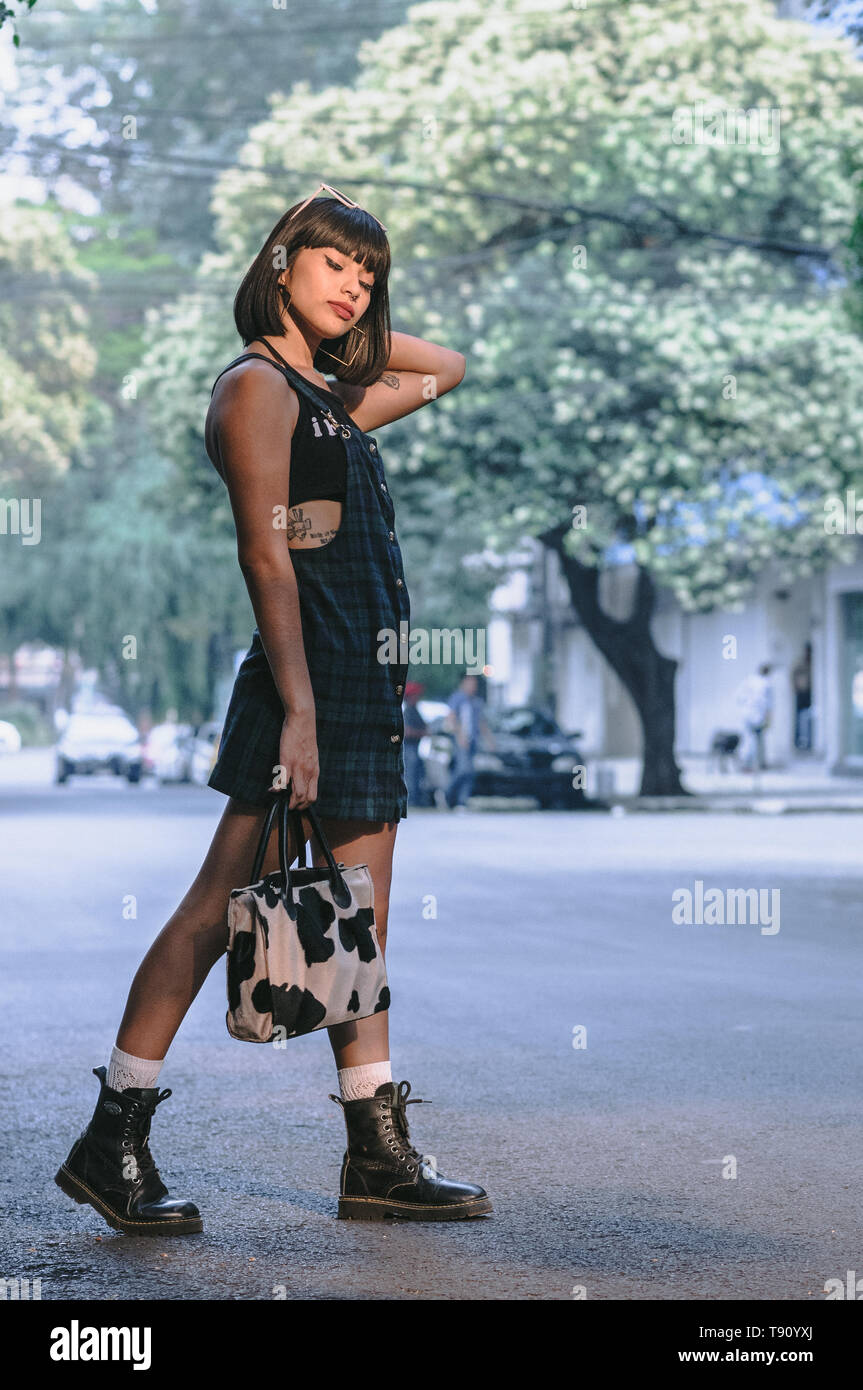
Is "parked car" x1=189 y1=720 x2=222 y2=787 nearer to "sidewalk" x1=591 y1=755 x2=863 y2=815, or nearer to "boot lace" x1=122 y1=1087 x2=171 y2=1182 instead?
"sidewalk" x1=591 y1=755 x2=863 y2=815

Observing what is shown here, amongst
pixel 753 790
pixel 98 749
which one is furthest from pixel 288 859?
pixel 98 749

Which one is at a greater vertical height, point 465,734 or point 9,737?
point 465,734

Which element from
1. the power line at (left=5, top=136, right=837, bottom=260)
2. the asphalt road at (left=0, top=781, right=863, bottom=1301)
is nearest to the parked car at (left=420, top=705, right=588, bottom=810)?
the power line at (left=5, top=136, right=837, bottom=260)

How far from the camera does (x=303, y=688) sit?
4418mm

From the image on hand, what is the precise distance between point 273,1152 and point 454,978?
3937 mm

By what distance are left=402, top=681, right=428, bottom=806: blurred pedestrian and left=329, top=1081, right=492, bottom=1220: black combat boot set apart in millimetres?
19185

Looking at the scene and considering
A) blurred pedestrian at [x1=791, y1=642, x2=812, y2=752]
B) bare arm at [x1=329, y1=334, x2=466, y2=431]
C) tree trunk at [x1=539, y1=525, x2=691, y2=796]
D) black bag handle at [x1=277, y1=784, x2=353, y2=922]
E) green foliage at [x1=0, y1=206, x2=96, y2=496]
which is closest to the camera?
black bag handle at [x1=277, y1=784, x2=353, y2=922]

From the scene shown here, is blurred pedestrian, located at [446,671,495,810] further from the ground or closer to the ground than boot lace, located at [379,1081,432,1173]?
further from the ground

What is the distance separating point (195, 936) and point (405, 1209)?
28.9 inches

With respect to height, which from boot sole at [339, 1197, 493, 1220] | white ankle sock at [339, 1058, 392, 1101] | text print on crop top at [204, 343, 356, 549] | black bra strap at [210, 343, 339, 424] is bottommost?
boot sole at [339, 1197, 493, 1220]

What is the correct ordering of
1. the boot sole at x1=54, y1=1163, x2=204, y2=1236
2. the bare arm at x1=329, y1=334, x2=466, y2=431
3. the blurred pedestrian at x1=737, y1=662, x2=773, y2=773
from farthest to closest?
the blurred pedestrian at x1=737, y1=662, x2=773, y2=773 < the bare arm at x1=329, y1=334, x2=466, y2=431 < the boot sole at x1=54, y1=1163, x2=204, y2=1236

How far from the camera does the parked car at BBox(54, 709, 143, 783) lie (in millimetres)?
36375

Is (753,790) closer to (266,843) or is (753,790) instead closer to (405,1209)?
(405,1209)

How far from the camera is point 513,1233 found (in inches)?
178
